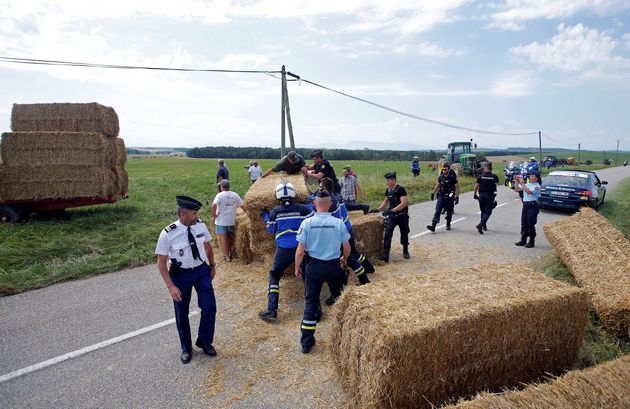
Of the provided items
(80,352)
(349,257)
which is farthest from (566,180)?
(80,352)

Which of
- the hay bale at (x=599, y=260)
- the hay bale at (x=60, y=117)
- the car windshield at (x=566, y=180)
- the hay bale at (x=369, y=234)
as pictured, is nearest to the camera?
the hay bale at (x=599, y=260)

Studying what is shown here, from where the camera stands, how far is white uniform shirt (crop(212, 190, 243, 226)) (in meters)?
8.11

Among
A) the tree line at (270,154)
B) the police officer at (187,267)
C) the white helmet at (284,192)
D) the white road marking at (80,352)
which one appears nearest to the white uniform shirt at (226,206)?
the white helmet at (284,192)

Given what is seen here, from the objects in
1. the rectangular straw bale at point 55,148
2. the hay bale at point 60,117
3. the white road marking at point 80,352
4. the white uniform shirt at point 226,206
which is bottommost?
the white road marking at point 80,352

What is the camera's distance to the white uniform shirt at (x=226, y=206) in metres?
8.11

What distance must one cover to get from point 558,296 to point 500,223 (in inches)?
350

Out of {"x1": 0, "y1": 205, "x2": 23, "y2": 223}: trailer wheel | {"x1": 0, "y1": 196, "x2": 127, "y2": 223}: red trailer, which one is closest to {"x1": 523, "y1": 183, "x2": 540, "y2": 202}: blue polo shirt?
{"x1": 0, "y1": 196, "x2": 127, "y2": 223}: red trailer

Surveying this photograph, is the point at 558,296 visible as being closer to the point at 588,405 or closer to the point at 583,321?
the point at 583,321

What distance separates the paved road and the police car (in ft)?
40.7

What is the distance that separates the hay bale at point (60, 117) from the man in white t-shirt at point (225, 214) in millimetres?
7646

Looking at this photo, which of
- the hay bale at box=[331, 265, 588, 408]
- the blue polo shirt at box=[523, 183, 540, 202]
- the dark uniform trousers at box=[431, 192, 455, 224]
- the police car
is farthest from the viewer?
the police car

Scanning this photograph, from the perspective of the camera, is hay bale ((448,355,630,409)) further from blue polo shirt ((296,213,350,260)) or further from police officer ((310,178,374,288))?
police officer ((310,178,374,288))

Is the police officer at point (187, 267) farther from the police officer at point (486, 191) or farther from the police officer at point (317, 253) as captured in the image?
the police officer at point (486, 191)

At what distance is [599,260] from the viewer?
6.04 metres
